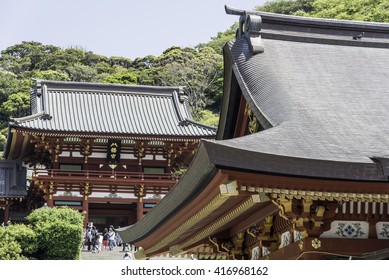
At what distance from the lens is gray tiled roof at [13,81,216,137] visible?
133 ft

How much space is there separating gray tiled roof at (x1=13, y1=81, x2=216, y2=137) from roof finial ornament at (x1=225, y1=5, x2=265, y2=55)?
2815 cm

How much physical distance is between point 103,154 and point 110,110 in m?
3.91

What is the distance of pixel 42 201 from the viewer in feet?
138

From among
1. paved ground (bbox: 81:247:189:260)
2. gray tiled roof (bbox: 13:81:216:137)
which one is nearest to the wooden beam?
paved ground (bbox: 81:247:189:260)

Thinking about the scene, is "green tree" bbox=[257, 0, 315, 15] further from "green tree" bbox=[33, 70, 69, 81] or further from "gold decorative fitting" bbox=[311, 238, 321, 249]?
"gold decorative fitting" bbox=[311, 238, 321, 249]

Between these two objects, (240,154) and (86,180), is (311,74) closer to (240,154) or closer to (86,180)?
(240,154)

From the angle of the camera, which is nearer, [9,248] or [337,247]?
[337,247]

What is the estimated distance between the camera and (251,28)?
11.5 metres

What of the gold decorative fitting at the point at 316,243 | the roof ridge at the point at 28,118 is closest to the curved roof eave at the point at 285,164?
the gold decorative fitting at the point at 316,243

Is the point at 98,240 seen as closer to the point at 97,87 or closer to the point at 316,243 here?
the point at 97,87

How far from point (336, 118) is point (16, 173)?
1340 inches

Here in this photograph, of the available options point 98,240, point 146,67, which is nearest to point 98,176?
point 98,240

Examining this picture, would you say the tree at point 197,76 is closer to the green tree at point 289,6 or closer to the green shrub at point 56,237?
the green tree at point 289,6

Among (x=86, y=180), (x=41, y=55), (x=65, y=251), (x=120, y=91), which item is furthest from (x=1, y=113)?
(x=65, y=251)
